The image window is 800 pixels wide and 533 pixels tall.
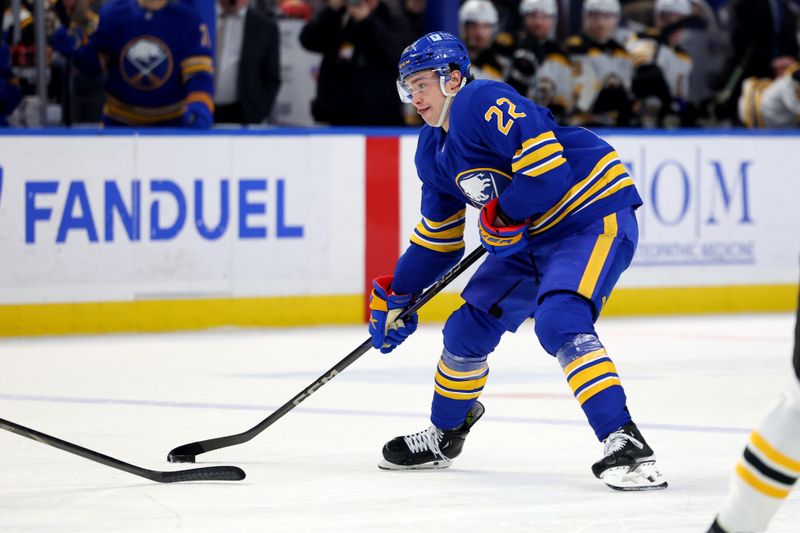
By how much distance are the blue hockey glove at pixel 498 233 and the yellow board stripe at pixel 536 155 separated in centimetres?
13

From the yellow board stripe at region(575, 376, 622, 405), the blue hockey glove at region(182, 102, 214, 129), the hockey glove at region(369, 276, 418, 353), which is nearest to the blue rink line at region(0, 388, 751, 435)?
the hockey glove at region(369, 276, 418, 353)

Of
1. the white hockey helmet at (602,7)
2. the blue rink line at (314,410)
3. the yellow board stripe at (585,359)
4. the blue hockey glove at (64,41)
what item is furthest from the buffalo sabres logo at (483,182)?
the white hockey helmet at (602,7)

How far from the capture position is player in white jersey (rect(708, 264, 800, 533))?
2682 millimetres

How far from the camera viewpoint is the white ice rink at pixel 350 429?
3.64 m

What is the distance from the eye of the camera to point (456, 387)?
169 inches

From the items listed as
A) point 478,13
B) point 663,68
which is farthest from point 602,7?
point 478,13

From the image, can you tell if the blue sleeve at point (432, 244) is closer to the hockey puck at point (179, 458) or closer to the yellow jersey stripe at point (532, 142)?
the yellow jersey stripe at point (532, 142)

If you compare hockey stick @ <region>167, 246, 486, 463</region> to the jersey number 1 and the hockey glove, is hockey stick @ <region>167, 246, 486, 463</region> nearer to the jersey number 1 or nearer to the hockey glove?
the hockey glove

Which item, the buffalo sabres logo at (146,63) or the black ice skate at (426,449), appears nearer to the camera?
the black ice skate at (426,449)

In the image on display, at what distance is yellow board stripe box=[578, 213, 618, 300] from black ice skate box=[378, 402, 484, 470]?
0.60 metres

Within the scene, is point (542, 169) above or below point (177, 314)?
above

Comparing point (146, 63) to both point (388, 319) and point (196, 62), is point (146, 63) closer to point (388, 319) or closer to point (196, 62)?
point (196, 62)

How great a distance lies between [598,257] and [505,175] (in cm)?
31

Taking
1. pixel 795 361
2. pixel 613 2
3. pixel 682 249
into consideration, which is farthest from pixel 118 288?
pixel 795 361
